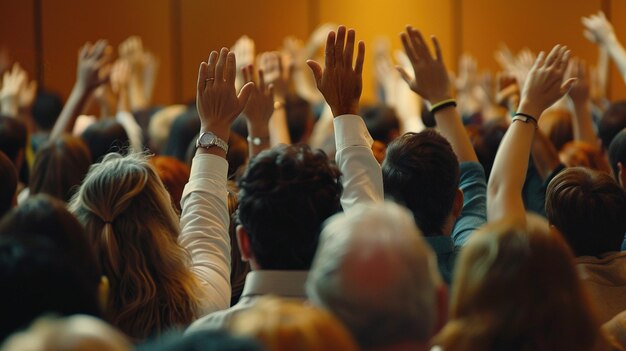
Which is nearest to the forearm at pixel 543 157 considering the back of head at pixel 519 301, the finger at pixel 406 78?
the finger at pixel 406 78

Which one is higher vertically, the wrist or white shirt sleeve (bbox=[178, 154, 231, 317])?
the wrist

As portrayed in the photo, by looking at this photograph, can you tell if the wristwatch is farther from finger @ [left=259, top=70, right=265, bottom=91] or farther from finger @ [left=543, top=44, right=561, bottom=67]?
finger @ [left=543, top=44, right=561, bottom=67]

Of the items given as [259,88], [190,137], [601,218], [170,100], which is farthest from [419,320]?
[170,100]

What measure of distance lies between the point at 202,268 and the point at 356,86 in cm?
70

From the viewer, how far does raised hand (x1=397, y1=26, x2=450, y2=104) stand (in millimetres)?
3598

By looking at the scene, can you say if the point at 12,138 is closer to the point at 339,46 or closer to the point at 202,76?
the point at 202,76

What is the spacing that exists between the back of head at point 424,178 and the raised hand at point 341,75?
0.19 m

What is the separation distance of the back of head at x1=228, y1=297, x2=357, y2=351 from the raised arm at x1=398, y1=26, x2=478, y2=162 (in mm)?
1954

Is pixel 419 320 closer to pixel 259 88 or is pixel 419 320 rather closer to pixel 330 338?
pixel 330 338

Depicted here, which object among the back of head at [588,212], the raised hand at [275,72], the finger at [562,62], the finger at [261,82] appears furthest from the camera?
the raised hand at [275,72]

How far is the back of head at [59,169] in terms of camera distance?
13.1 feet

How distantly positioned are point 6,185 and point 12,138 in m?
1.43

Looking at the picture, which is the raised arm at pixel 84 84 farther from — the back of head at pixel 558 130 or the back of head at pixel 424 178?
the back of head at pixel 424 178

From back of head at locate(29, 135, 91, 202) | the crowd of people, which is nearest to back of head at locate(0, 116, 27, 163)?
the crowd of people
